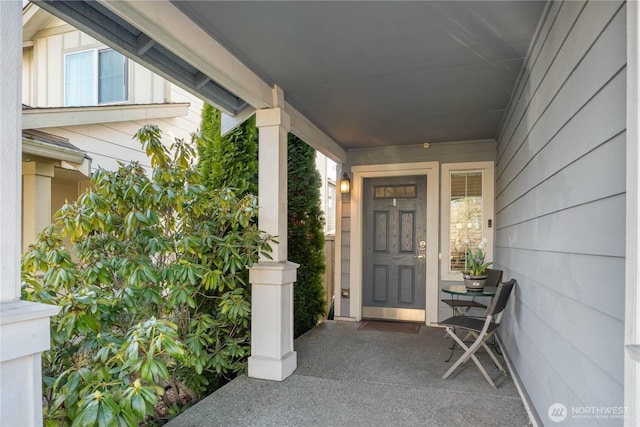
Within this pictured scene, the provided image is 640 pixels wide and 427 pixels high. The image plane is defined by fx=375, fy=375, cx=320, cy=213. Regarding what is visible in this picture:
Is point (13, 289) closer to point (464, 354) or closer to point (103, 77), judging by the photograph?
point (464, 354)

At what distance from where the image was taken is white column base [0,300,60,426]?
3.64 feet

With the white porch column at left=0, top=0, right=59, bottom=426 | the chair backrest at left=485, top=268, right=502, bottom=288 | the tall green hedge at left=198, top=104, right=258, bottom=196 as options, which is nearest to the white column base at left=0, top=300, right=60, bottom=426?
the white porch column at left=0, top=0, right=59, bottom=426

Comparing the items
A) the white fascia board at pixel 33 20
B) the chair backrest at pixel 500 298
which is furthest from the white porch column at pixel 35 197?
the chair backrest at pixel 500 298

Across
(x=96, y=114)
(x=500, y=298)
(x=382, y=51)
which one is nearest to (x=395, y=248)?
(x=500, y=298)

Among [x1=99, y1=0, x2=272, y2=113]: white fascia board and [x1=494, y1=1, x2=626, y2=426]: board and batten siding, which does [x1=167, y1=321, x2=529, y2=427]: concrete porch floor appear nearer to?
[x1=494, y1=1, x2=626, y2=426]: board and batten siding

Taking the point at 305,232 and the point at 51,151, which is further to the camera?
the point at 305,232

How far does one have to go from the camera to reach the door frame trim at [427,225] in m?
4.92

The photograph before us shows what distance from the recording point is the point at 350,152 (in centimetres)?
534

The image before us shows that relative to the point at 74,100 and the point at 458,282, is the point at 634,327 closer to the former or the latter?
the point at 458,282

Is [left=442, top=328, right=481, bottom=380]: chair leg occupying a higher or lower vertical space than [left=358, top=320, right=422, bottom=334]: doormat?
higher

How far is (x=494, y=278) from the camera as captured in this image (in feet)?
12.5

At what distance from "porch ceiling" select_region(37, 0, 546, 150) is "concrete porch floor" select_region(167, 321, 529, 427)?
221cm

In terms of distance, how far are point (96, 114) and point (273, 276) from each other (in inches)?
111

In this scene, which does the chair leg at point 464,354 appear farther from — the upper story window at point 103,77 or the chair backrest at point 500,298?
the upper story window at point 103,77
